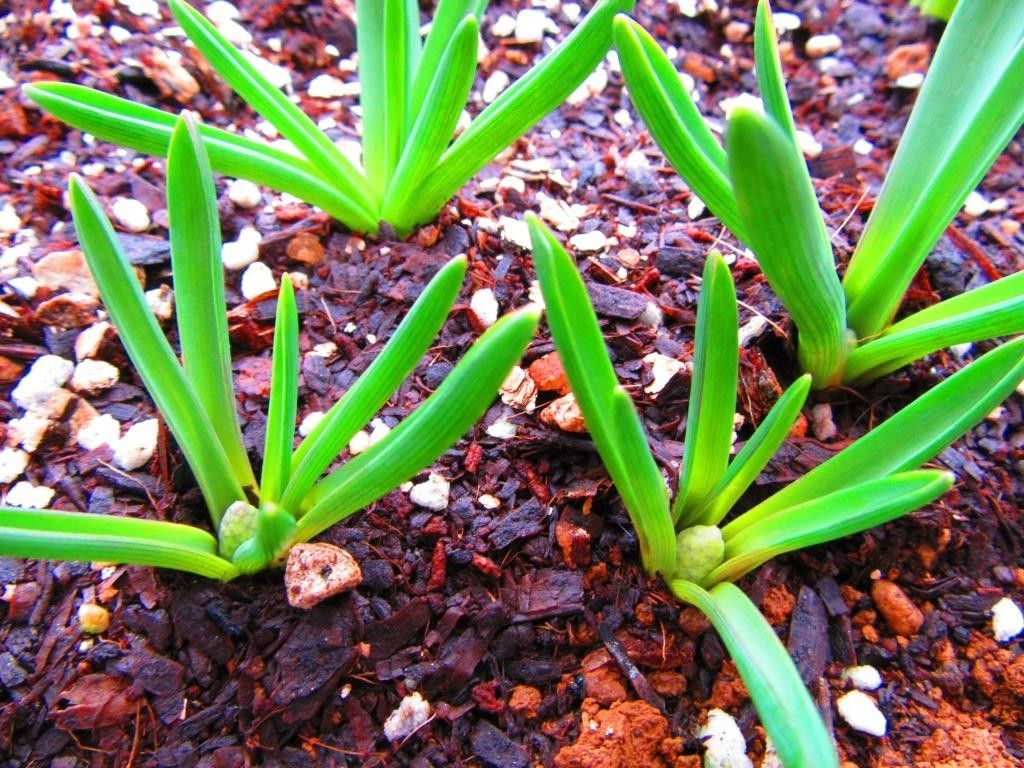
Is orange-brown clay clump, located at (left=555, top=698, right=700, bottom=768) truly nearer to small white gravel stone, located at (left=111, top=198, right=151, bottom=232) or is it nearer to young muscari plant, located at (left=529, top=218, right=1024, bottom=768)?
young muscari plant, located at (left=529, top=218, right=1024, bottom=768)

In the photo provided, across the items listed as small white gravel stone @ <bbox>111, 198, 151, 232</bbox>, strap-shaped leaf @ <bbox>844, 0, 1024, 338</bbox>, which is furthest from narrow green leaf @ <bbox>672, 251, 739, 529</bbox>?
small white gravel stone @ <bbox>111, 198, 151, 232</bbox>

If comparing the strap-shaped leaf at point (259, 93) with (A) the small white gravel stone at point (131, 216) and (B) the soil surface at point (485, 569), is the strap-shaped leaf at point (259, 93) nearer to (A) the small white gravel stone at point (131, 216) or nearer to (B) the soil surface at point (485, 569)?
(B) the soil surface at point (485, 569)

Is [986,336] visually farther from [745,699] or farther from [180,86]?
[180,86]

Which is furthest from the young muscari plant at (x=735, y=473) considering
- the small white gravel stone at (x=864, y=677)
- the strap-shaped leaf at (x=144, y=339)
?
the strap-shaped leaf at (x=144, y=339)

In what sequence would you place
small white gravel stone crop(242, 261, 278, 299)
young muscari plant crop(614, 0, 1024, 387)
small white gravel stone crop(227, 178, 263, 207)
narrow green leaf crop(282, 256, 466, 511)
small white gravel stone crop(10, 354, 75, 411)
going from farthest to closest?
small white gravel stone crop(227, 178, 263, 207) < small white gravel stone crop(242, 261, 278, 299) < small white gravel stone crop(10, 354, 75, 411) < young muscari plant crop(614, 0, 1024, 387) < narrow green leaf crop(282, 256, 466, 511)

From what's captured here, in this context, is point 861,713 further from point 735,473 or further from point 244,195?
point 244,195

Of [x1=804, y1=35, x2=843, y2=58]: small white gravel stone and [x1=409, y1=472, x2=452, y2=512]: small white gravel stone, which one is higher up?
[x1=804, y1=35, x2=843, y2=58]: small white gravel stone
